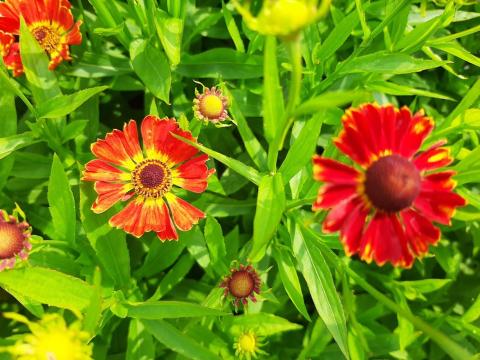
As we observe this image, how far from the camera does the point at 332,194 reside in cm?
76

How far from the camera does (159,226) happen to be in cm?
108

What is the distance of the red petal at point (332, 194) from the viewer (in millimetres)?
725

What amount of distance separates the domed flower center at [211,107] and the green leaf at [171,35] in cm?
15

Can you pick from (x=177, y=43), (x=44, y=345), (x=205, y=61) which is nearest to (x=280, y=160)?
(x=205, y=61)

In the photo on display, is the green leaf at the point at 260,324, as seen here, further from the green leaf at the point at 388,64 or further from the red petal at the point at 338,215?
the green leaf at the point at 388,64

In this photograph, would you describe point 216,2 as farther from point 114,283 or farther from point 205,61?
point 114,283

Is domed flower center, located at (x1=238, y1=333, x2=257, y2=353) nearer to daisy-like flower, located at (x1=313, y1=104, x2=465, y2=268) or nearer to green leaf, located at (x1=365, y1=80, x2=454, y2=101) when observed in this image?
daisy-like flower, located at (x1=313, y1=104, x2=465, y2=268)

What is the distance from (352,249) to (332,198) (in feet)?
0.28

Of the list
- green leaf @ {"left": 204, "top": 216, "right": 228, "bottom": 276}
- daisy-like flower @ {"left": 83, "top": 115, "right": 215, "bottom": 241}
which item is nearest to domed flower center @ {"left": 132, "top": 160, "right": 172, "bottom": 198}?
daisy-like flower @ {"left": 83, "top": 115, "right": 215, "bottom": 241}

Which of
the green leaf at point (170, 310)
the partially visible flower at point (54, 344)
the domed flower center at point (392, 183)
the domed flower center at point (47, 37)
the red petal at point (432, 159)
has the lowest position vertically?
the partially visible flower at point (54, 344)

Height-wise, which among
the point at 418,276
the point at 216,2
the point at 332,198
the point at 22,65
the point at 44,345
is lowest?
the point at 44,345

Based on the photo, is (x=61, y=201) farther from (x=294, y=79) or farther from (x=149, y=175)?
(x=294, y=79)

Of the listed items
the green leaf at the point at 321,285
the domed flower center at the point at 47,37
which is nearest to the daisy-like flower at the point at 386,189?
the green leaf at the point at 321,285

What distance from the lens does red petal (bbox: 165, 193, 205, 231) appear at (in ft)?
3.62
